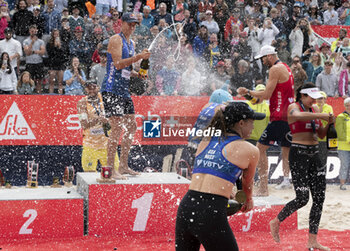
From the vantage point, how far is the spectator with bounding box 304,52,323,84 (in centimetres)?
1305

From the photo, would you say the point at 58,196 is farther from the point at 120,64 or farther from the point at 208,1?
the point at 208,1

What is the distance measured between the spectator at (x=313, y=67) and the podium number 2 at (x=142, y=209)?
7.34 metres

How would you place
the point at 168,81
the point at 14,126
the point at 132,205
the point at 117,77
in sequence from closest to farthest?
the point at 117,77, the point at 132,205, the point at 14,126, the point at 168,81

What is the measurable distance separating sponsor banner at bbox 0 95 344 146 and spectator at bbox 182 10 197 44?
279 cm

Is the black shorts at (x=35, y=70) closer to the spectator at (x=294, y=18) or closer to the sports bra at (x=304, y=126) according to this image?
the spectator at (x=294, y=18)

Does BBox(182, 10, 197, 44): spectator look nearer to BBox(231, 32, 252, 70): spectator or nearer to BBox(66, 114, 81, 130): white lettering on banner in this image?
BBox(231, 32, 252, 70): spectator

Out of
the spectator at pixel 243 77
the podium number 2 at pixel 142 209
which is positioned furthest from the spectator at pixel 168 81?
the podium number 2 at pixel 142 209

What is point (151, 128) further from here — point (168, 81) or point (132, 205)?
point (132, 205)

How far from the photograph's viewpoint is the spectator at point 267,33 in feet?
44.9

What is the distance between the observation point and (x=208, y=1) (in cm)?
1466

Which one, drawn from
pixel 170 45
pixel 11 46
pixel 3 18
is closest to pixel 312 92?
pixel 170 45

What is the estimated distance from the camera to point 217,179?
3658 millimetres

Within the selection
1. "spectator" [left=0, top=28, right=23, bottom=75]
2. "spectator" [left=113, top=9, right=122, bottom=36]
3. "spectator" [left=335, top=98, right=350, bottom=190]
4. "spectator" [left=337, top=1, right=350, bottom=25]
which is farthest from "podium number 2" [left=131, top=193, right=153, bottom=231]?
"spectator" [left=337, top=1, right=350, bottom=25]

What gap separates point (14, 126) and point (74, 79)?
1665mm
